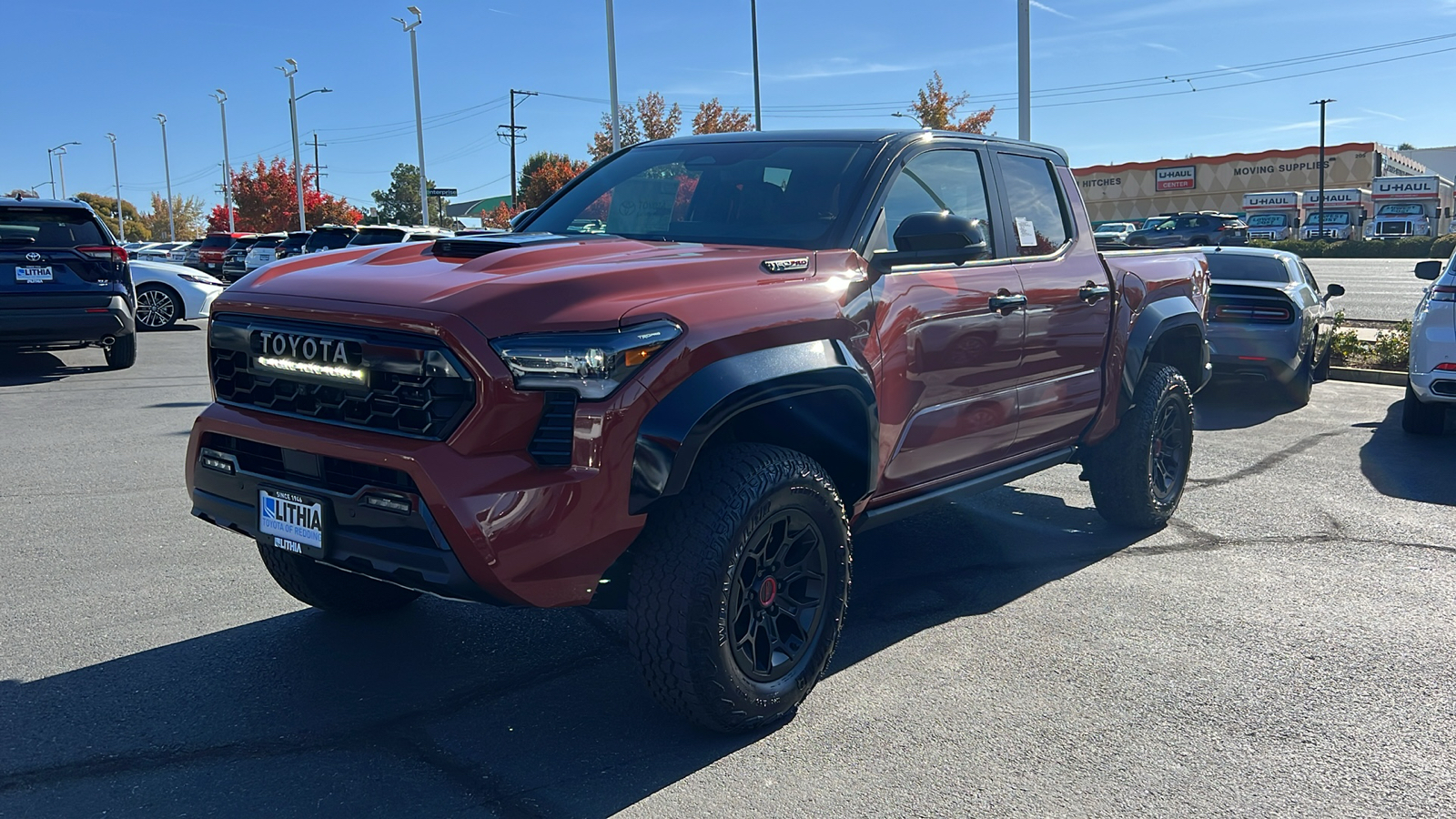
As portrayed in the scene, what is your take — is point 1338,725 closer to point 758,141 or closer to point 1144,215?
point 758,141

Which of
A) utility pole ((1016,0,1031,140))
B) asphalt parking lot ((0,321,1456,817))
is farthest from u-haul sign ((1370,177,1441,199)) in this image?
asphalt parking lot ((0,321,1456,817))

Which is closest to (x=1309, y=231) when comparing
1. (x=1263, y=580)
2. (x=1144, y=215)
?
(x=1144, y=215)

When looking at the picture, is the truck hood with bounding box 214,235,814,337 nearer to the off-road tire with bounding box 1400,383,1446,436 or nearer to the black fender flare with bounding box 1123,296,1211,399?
the black fender flare with bounding box 1123,296,1211,399

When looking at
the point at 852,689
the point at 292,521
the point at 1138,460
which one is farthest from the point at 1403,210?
the point at 292,521

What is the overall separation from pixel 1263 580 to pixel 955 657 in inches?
74.6

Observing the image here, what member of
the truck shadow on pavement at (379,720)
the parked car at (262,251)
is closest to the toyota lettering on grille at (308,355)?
the truck shadow on pavement at (379,720)

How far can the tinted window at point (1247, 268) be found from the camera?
1123 cm

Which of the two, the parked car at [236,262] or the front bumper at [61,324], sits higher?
the parked car at [236,262]

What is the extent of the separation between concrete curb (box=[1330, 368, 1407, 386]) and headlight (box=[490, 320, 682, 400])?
1150 cm

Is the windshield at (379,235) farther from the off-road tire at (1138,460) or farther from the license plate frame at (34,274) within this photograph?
the off-road tire at (1138,460)

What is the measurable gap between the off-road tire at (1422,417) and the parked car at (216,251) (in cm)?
3599

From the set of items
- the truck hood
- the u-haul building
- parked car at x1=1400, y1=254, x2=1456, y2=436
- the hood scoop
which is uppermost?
the u-haul building

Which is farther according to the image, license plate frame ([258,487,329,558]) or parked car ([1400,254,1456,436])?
parked car ([1400,254,1456,436])

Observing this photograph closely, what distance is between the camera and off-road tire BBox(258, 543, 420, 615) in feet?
14.1
